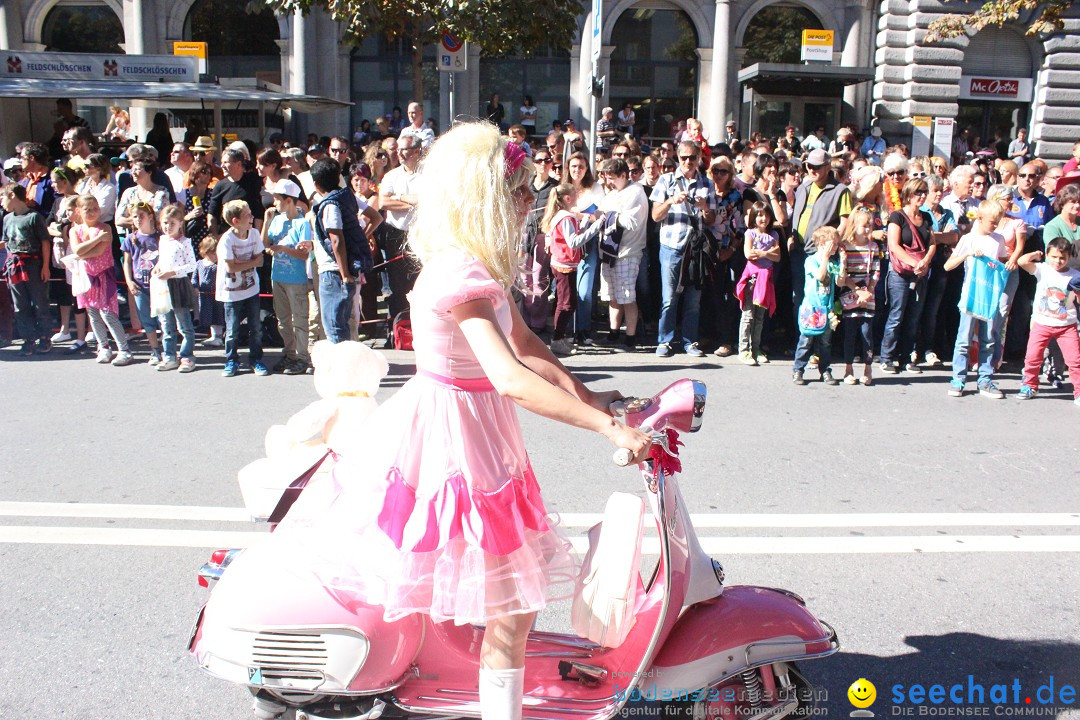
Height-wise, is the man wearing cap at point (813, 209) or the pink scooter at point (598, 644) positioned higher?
the man wearing cap at point (813, 209)

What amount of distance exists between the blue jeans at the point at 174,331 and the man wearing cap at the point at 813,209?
529cm

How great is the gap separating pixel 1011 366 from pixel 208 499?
698cm

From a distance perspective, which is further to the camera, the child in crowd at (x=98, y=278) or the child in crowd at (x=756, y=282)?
the child in crowd at (x=756, y=282)

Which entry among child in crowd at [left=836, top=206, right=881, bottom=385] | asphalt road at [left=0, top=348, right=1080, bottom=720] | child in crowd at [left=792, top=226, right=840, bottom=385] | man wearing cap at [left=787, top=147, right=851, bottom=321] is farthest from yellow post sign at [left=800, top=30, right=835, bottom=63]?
asphalt road at [left=0, top=348, right=1080, bottom=720]

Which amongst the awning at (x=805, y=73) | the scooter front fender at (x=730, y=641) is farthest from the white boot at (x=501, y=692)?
the awning at (x=805, y=73)

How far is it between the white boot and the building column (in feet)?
70.9

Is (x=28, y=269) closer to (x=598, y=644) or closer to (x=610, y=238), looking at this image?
(x=610, y=238)

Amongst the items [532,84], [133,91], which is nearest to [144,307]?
[133,91]

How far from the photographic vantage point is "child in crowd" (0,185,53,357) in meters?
8.35

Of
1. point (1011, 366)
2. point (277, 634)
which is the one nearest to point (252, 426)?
point (277, 634)

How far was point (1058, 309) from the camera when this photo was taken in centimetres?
698

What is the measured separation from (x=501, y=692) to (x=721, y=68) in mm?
22119

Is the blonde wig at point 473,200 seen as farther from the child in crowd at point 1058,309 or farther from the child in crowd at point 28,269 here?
the child in crowd at point 28,269

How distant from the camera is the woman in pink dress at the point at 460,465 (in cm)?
246
